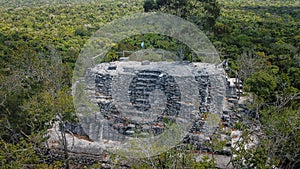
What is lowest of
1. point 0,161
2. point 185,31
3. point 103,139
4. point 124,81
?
point 103,139

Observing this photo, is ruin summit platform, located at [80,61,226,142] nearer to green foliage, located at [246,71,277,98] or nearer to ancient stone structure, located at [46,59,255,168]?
ancient stone structure, located at [46,59,255,168]

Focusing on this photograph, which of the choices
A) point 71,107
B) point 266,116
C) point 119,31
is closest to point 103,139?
point 71,107

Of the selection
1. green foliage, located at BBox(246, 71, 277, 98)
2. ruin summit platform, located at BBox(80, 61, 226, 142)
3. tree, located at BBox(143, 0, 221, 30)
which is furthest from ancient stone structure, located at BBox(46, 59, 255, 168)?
tree, located at BBox(143, 0, 221, 30)

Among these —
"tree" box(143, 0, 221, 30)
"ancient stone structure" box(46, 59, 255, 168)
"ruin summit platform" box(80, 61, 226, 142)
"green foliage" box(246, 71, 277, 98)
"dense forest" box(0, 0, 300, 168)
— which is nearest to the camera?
"dense forest" box(0, 0, 300, 168)

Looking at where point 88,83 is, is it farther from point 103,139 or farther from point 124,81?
point 103,139

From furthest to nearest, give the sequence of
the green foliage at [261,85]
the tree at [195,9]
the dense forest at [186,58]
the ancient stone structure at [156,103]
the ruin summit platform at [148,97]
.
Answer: the tree at [195,9] < the green foliage at [261,85] < the ruin summit platform at [148,97] < the ancient stone structure at [156,103] < the dense forest at [186,58]

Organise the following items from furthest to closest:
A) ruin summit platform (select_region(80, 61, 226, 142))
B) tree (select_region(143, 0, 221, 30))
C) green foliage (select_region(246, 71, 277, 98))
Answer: tree (select_region(143, 0, 221, 30))
green foliage (select_region(246, 71, 277, 98))
ruin summit platform (select_region(80, 61, 226, 142))

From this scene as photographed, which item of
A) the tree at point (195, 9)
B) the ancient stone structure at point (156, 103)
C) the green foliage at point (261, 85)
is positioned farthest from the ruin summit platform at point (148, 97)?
the tree at point (195, 9)

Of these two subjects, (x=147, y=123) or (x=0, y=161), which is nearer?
(x=0, y=161)

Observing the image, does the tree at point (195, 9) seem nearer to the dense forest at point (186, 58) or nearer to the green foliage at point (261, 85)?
the dense forest at point (186, 58)

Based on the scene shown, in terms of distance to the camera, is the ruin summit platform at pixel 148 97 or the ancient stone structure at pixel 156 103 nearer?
the ancient stone structure at pixel 156 103

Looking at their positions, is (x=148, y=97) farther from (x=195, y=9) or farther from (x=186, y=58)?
(x=195, y=9)
